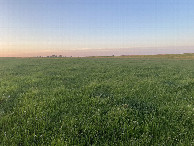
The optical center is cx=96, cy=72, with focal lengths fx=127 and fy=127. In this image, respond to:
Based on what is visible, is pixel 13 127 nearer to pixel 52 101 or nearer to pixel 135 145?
pixel 52 101

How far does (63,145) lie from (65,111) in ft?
6.41

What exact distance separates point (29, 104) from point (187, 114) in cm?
672

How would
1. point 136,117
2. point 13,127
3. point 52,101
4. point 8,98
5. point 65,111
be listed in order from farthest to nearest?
1. point 8,98
2. point 52,101
3. point 65,111
4. point 136,117
5. point 13,127

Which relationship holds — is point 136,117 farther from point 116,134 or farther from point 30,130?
point 30,130

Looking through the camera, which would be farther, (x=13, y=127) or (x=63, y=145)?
(x=13, y=127)

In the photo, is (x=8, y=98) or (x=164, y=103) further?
(x=8, y=98)

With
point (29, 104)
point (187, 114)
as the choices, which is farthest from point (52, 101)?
point (187, 114)

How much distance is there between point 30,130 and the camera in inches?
162

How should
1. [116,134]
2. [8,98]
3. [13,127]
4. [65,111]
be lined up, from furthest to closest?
[8,98], [65,111], [13,127], [116,134]

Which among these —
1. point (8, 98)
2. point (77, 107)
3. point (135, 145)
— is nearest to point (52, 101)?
point (77, 107)

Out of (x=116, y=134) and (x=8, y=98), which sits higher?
(x=8, y=98)

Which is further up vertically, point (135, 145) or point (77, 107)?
point (77, 107)

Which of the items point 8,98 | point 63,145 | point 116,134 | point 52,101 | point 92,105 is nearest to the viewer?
point 63,145

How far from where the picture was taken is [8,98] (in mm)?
6754
